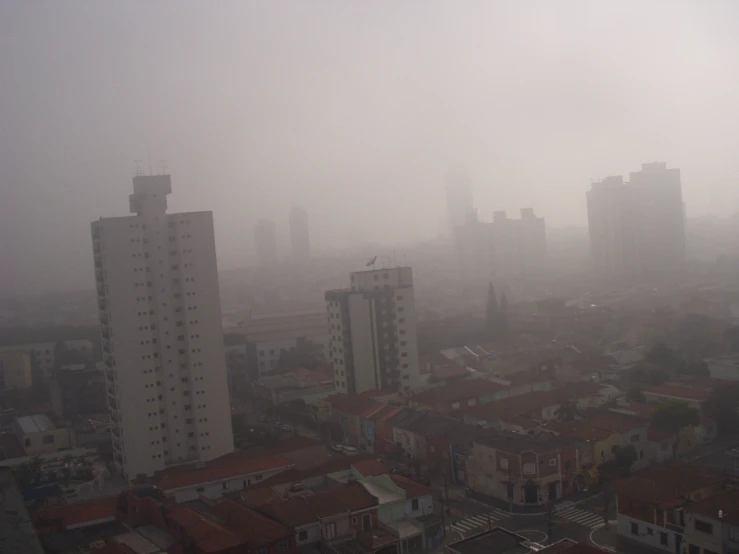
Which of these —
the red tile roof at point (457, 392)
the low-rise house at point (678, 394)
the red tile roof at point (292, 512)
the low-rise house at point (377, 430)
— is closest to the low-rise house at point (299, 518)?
the red tile roof at point (292, 512)

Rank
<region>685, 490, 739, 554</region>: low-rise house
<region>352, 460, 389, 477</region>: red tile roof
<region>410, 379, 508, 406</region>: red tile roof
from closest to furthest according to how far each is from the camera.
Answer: <region>685, 490, 739, 554</region>: low-rise house → <region>352, 460, 389, 477</region>: red tile roof → <region>410, 379, 508, 406</region>: red tile roof

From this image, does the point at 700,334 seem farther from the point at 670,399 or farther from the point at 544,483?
the point at 544,483

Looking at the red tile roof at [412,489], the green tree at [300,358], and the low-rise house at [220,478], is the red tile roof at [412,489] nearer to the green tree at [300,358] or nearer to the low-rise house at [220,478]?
the low-rise house at [220,478]

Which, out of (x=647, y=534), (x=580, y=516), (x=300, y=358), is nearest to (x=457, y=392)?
(x=580, y=516)

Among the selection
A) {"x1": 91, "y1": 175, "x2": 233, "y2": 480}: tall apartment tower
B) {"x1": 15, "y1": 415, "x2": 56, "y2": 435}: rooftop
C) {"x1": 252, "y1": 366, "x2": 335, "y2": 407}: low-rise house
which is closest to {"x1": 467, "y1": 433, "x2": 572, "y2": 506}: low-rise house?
{"x1": 91, "y1": 175, "x2": 233, "y2": 480}: tall apartment tower

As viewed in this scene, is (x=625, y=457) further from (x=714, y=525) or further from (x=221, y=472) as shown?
(x=221, y=472)

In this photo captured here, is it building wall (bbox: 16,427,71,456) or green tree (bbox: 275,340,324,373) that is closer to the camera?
building wall (bbox: 16,427,71,456)

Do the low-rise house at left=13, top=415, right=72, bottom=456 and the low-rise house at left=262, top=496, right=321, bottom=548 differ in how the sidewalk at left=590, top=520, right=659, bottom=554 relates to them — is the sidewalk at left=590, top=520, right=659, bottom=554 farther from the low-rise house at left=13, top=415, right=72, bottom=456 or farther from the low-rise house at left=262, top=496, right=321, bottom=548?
the low-rise house at left=13, top=415, right=72, bottom=456

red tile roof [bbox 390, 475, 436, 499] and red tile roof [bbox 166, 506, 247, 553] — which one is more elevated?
red tile roof [bbox 166, 506, 247, 553]
